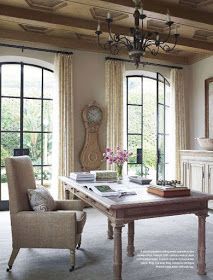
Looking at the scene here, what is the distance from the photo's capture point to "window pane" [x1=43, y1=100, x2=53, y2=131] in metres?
6.01

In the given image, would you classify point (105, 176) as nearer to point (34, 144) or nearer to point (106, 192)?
point (106, 192)

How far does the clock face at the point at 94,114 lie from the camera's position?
5915 millimetres

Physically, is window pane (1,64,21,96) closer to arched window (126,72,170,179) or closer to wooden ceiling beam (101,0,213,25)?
arched window (126,72,170,179)

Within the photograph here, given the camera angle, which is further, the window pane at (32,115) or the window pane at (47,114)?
the window pane at (47,114)

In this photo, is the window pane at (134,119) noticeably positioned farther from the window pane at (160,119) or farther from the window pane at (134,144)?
the window pane at (160,119)

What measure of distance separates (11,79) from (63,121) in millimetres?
1274

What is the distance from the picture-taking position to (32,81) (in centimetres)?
591

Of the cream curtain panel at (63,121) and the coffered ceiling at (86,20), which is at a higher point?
the coffered ceiling at (86,20)

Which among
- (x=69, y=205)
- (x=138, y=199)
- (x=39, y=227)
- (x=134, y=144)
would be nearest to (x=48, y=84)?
(x=134, y=144)

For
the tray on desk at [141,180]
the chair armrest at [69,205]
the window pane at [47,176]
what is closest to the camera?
the tray on desk at [141,180]

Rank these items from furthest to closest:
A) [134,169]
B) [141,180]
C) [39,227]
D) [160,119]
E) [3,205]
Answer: [160,119] → [134,169] → [3,205] → [141,180] → [39,227]

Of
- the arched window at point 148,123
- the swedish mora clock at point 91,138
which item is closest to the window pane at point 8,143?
the swedish mora clock at point 91,138

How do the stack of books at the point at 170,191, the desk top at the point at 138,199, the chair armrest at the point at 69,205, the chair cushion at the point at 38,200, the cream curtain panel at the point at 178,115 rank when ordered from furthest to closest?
the cream curtain panel at the point at 178,115 → the chair armrest at the point at 69,205 → the chair cushion at the point at 38,200 → the stack of books at the point at 170,191 → the desk top at the point at 138,199

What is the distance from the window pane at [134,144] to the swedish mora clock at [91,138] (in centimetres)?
87
